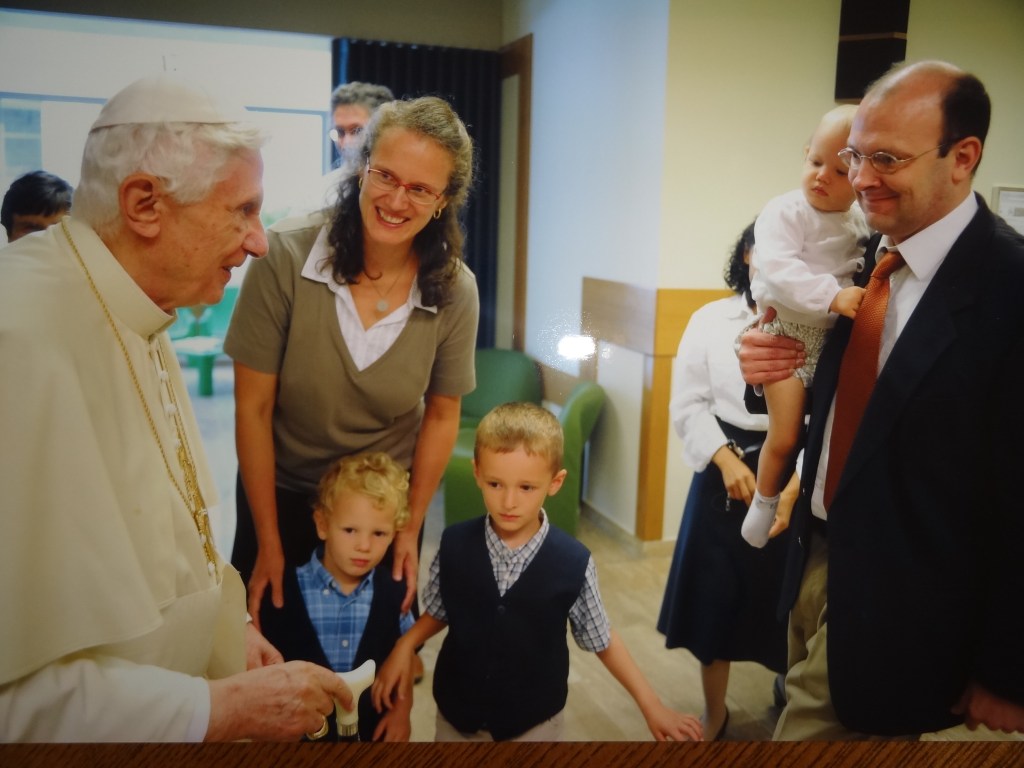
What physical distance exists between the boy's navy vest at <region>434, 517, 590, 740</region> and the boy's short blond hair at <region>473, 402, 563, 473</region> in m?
0.11

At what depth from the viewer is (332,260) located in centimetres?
102

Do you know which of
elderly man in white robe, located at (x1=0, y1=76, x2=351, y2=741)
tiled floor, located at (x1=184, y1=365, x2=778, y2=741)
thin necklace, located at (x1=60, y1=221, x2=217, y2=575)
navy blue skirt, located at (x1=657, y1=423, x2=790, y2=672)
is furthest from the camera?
navy blue skirt, located at (x1=657, y1=423, x2=790, y2=672)

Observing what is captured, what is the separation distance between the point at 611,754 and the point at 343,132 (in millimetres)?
918

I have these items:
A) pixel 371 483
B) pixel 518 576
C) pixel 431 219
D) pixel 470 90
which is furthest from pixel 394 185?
pixel 518 576

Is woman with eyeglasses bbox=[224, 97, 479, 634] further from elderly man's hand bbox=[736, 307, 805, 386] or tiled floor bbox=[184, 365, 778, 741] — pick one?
elderly man's hand bbox=[736, 307, 805, 386]

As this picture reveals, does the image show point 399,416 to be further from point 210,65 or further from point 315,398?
point 210,65

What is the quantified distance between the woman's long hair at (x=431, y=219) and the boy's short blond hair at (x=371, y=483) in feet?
0.76

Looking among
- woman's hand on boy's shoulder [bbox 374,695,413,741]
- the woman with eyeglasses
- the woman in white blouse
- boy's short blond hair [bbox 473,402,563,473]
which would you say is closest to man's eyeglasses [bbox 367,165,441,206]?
the woman with eyeglasses

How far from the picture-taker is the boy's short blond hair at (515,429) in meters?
1.08

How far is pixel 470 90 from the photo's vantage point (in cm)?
105

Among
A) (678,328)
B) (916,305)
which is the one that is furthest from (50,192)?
(916,305)

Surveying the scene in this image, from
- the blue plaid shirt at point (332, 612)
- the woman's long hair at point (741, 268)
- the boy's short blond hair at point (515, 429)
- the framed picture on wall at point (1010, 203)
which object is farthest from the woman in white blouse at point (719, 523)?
the blue plaid shirt at point (332, 612)

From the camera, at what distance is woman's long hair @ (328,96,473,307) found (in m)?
1.00

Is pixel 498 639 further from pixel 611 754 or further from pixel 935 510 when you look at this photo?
pixel 935 510
